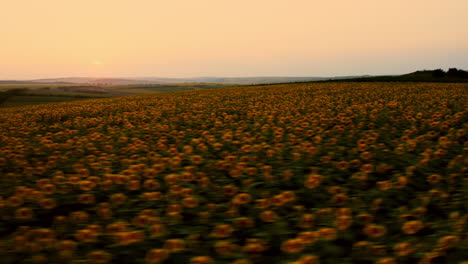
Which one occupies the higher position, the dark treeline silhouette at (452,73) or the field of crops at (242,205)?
the dark treeline silhouette at (452,73)

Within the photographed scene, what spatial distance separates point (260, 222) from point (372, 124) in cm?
507

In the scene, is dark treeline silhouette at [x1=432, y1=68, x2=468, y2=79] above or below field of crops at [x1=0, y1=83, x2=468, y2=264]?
above

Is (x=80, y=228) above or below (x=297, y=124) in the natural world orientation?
below

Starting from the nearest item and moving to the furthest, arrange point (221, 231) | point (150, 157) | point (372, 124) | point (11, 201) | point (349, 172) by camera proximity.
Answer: point (221, 231) → point (11, 201) → point (349, 172) → point (150, 157) → point (372, 124)

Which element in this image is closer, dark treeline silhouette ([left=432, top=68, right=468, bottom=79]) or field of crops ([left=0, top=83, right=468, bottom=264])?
field of crops ([left=0, top=83, right=468, bottom=264])

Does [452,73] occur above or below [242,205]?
above

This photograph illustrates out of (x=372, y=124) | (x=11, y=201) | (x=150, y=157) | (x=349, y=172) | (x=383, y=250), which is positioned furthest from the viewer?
(x=372, y=124)

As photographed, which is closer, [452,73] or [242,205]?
[242,205]

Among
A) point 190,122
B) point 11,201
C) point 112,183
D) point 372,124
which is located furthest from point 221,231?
point 190,122

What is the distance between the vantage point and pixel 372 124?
7219 millimetres

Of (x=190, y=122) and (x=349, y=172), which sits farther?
(x=190, y=122)

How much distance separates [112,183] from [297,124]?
14.6 feet

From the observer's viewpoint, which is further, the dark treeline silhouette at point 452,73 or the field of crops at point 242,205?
the dark treeline silhouette at point 452,73

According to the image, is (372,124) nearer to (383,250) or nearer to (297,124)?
(297,124)
